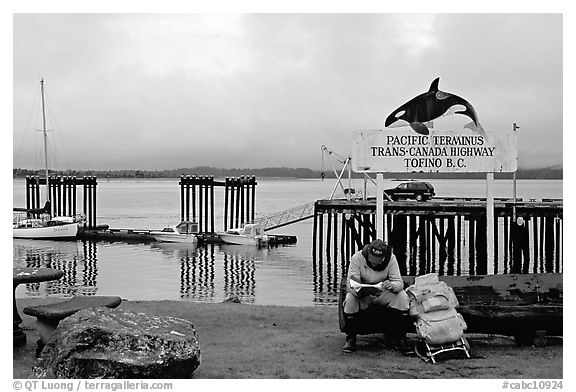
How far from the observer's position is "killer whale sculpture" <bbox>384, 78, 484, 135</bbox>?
34.4 feet

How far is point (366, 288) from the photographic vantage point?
7.74 meters

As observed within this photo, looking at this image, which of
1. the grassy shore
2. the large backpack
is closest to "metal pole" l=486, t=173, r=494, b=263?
the grassy shore

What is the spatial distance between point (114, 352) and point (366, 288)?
290 cm

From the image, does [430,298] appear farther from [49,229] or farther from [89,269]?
[49,229]

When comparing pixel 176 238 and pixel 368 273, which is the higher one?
pixel 368 273

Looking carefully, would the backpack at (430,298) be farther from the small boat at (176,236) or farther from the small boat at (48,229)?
the small boat at (48,229)

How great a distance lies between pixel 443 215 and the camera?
92.9 ft

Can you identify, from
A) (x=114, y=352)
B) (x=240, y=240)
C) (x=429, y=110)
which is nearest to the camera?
(x=114, y=352)

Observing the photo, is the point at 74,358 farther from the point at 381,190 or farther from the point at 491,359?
the point at 381,190

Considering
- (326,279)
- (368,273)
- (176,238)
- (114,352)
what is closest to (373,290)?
(368,273)

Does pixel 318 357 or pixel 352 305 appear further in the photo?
pixel 352 305

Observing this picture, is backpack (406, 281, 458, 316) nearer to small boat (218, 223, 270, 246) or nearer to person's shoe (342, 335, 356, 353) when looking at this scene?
person's shoe (342, 335, 356, 353)

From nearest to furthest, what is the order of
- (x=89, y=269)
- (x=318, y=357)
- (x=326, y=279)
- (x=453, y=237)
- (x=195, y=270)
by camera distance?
(x=318, y=357) → (x=326, y=279) → (x=453, y=237) → (x=195, y=270) → (x=89, y=269)

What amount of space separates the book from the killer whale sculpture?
11.6 feet
